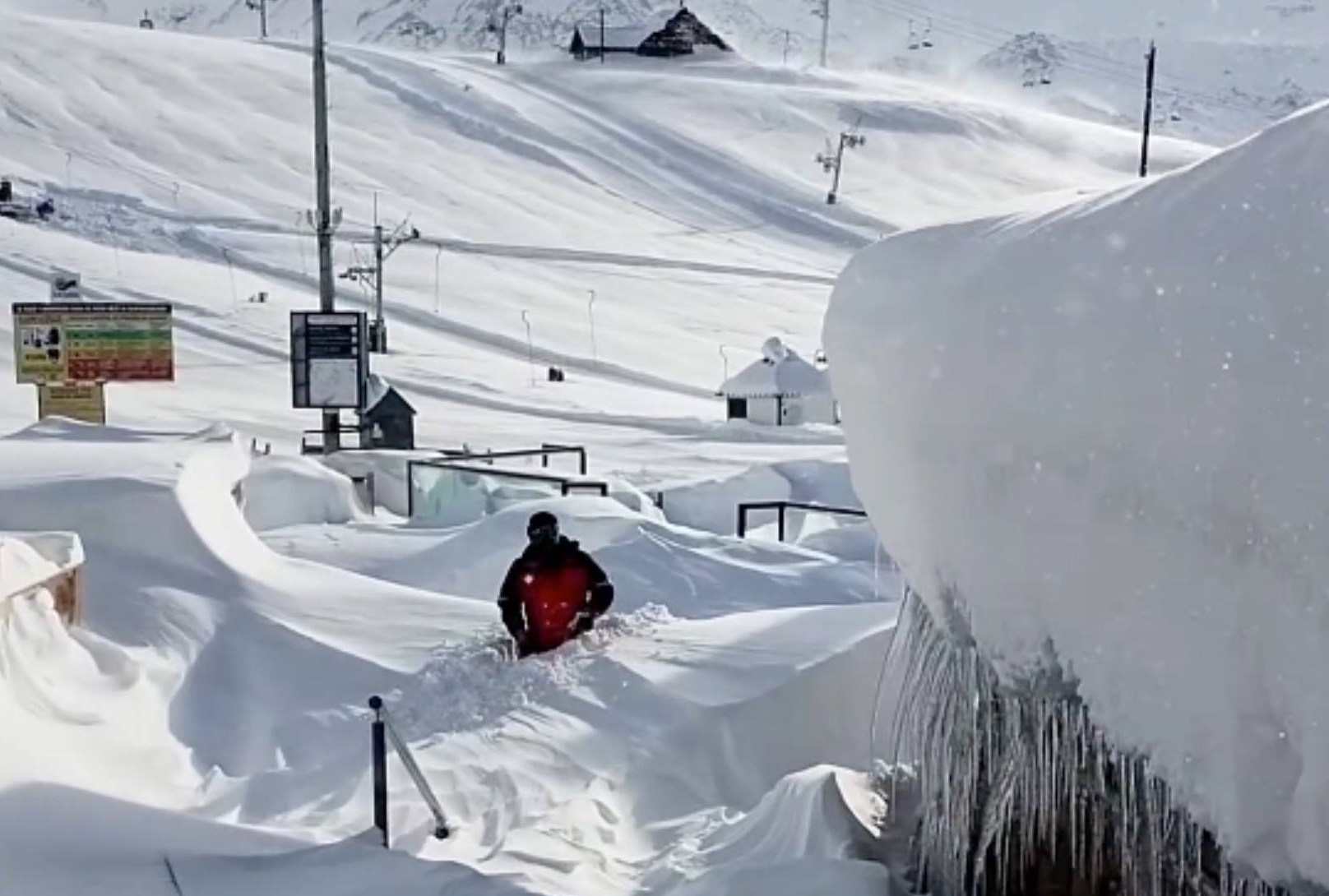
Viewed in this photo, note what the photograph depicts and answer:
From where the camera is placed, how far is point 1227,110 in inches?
3733

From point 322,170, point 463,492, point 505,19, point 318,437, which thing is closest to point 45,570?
point 463,492

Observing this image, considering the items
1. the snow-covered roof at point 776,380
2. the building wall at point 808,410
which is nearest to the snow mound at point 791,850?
the snow-covered roof at point 776,380

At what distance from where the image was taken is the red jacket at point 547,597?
28.0 ft

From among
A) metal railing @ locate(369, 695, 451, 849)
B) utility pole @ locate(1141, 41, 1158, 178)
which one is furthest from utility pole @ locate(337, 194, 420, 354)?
metal railing @ locate(369, 695, 451, 849)

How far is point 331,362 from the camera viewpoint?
1752 cm

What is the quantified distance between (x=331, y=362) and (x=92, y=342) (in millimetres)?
2444

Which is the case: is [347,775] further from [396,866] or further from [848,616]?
[848,616]

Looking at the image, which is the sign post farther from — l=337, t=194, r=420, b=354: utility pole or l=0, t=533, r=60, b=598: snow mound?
l=337, t=194, r=420, b=354: utility pole

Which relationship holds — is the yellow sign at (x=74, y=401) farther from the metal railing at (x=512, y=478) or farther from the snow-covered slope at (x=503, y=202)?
the snow-covered slope at (x=503, y=202)

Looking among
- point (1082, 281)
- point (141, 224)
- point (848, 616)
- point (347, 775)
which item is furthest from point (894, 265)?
point (141, 224)

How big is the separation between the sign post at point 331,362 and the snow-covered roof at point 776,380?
13474mm

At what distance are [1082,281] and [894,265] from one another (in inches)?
36.2

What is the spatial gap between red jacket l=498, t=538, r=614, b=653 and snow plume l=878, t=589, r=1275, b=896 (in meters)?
3.79

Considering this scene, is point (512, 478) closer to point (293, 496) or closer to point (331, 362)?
point (293, 496)
